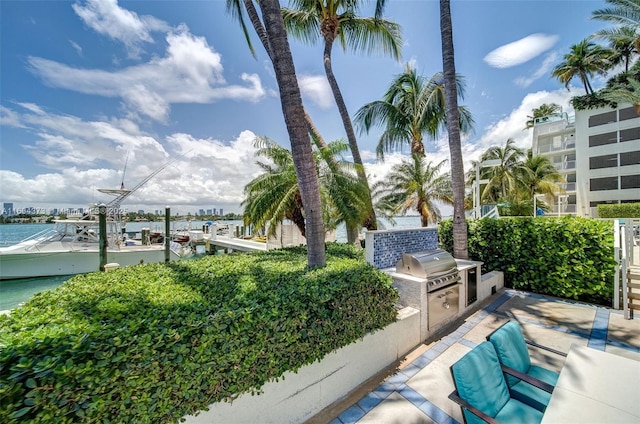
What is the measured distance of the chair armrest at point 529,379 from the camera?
235 centimetres

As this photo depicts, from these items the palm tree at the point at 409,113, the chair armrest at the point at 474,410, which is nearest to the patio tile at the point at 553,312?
the chair armrest at the point at 474,410

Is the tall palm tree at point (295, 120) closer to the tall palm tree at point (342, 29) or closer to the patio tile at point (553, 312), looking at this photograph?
the tall palm tree at point (342, 29)

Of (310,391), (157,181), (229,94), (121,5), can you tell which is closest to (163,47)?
(121,5)

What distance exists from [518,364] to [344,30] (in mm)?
11118

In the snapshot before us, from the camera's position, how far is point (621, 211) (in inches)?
723

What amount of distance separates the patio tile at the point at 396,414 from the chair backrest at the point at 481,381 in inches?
34.2

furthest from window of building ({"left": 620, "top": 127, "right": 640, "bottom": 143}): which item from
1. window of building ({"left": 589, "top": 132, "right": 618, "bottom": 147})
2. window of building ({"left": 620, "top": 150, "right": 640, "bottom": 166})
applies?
window of building ({"left": 620, "top": 150, "right": 640, "bottom": 166})

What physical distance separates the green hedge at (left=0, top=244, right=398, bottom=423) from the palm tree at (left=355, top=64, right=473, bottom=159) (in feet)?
28.7

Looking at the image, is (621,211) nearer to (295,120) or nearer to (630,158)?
(630,158)

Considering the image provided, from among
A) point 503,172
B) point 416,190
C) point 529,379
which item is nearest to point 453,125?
point 529,379

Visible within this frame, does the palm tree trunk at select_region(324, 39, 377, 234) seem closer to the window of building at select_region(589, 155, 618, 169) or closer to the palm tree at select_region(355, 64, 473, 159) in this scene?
the palm tree at select_region(355, 64, 473, 159)

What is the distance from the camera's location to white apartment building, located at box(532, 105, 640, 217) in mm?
22062

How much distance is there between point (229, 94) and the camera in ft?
32.2

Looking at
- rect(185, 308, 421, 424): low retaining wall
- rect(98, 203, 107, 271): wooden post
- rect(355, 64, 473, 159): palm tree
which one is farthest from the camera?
rect(355, 64, 473, 159): palm tree
